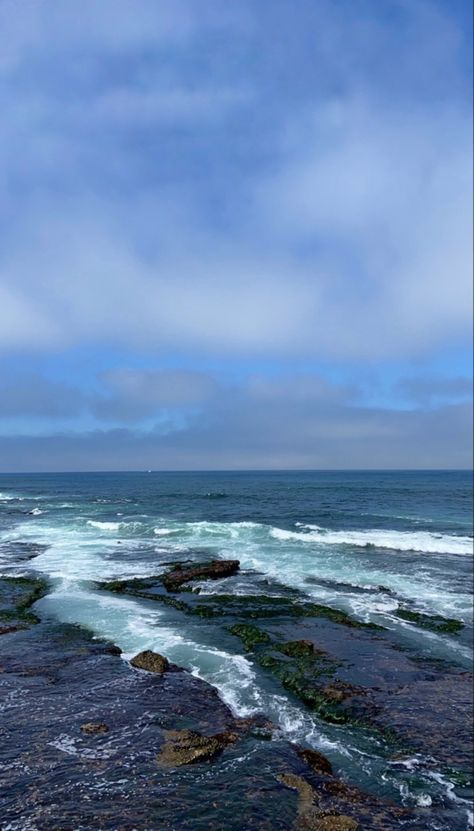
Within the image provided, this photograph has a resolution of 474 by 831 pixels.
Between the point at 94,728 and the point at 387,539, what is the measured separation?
3317 cm

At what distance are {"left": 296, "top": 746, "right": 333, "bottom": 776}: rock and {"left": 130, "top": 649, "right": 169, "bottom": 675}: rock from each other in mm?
5148

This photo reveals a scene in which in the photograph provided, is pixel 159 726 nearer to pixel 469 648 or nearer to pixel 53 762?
pixel 53 762

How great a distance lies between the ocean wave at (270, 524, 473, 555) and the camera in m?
37.2

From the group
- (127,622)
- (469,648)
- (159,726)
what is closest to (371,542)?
(469,648)

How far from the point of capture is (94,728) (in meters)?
11.0

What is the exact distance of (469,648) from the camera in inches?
718

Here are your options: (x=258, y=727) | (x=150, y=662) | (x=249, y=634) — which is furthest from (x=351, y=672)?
(x=150, y=662)

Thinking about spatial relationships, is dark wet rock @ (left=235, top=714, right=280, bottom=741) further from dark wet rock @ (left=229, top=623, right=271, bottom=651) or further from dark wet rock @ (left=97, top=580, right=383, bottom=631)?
dark wet rock @ (left=97, top=580, right=383, bottom=631)

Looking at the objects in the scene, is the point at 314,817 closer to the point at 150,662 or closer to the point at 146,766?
the point at 146,766

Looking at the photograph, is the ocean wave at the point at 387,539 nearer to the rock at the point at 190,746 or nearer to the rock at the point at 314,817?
the rock at the point at 190,746

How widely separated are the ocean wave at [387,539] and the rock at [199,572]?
476 inches

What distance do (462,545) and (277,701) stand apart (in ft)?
99.6

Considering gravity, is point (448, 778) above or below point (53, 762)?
below

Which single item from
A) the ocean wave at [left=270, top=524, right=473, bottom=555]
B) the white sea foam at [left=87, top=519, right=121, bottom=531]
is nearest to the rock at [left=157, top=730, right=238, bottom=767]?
the ocean wave at [left=270, top=524, right=473, bottom=555]
